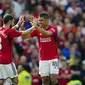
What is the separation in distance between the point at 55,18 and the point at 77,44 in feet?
6.02

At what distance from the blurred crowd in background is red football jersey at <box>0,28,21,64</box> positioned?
3.75 metres

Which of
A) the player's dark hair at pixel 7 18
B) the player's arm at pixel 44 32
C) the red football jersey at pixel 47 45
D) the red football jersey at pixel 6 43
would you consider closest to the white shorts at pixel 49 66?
the red football jersey at pixel 47 45

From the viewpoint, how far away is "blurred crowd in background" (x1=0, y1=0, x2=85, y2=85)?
21.7 metres

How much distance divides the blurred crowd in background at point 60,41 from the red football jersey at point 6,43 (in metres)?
3.75

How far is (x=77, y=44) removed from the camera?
79.4 ft

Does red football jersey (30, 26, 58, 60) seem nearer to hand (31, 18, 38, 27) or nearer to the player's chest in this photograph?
the player's chest

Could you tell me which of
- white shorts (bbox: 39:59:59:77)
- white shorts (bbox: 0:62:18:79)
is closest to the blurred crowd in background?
white shorts (bbox: 39:59:59:77)

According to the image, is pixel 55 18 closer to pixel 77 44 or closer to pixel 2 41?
pixel 77 44

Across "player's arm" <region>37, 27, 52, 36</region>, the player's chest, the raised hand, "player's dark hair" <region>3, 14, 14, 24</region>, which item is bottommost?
the player's chest

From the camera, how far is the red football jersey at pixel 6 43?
17.0 m

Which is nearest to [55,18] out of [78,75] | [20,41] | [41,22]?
[20,41]

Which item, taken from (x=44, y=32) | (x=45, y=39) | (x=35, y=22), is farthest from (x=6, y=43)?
(x=45, y=39)

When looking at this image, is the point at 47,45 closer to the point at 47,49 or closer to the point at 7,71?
the point at 47,49

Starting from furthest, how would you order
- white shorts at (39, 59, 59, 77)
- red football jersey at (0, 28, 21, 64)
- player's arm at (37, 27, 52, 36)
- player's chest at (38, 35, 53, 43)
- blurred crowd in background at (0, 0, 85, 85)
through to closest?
blurred crowd in background at (0, 0, 85, 85)
white shorts at (39, 59, 59, 77)
player's chest at (38, 35, 53, 43)
player's arm at (37, 27, 52, 36)
red football jersey at (0, 28, 21, 64)
